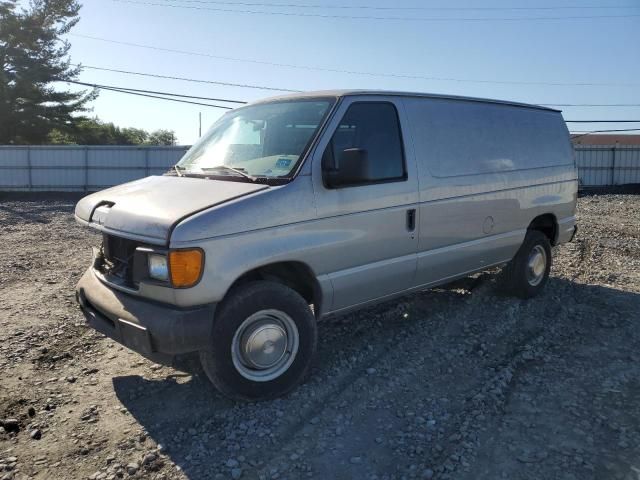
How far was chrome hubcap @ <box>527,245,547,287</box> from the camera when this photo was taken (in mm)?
6227

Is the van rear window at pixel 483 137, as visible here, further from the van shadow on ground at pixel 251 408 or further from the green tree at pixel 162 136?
the green tree at pixel 162 136

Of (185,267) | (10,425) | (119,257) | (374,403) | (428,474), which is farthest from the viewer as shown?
(119,257)

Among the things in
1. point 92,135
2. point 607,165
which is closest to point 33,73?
point 92,135

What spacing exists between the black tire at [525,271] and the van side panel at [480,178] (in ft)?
0.69

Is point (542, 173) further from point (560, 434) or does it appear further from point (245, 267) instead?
point (245, 267)

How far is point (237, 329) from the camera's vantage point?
3.60 meters

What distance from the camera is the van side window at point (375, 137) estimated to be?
13.9 feet

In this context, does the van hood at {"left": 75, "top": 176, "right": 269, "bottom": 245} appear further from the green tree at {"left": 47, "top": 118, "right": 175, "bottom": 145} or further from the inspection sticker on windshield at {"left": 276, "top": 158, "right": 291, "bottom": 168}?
the green tree at {"left": 47, "top": 118, "right": 175, "bottom": 145}

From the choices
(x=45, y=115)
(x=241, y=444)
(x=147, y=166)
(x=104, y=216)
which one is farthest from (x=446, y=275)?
(x=45, y=115)

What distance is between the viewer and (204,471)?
309cm

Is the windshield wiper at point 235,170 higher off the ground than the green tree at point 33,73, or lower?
lower

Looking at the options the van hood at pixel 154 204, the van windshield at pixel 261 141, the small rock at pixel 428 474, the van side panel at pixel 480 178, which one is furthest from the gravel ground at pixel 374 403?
the van windshield at pixel 261 141

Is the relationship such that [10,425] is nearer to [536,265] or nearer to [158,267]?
[158,267]

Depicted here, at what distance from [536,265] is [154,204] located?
4.53 m
